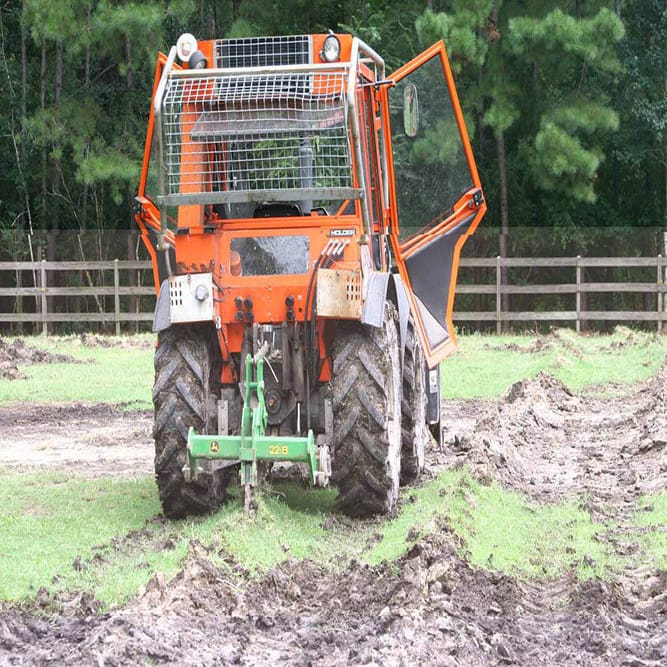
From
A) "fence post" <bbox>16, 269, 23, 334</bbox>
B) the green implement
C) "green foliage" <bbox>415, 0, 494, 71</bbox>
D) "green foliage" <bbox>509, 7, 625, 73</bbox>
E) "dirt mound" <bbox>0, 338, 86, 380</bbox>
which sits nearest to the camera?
the green implement

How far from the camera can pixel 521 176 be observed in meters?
27.9

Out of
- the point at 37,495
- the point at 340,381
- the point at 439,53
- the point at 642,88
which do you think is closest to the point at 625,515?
the point at 340,381

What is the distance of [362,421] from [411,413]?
1375 mm

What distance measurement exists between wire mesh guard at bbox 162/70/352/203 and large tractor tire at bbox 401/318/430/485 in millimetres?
Answer: 1511

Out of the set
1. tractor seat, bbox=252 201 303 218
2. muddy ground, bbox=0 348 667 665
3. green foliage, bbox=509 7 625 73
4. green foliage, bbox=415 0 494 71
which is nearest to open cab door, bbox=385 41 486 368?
tractor seat, bbox=252 201 303 218

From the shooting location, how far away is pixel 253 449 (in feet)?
23.5

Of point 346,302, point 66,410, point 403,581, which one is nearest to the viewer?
point 403,581

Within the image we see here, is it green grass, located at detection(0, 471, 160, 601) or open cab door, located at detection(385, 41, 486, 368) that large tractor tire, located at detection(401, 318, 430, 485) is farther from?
green grass, located at detection(0, 471, 160, 601)

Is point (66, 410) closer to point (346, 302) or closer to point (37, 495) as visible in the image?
point (37, 495)

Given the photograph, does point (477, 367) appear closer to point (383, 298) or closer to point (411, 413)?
point (411, 413)

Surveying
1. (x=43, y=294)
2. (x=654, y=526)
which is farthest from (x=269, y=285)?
(x=43, y=294)

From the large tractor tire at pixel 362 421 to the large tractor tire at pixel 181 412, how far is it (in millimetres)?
768

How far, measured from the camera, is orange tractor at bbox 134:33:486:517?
7586 mm

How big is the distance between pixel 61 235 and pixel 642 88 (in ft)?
39.1
